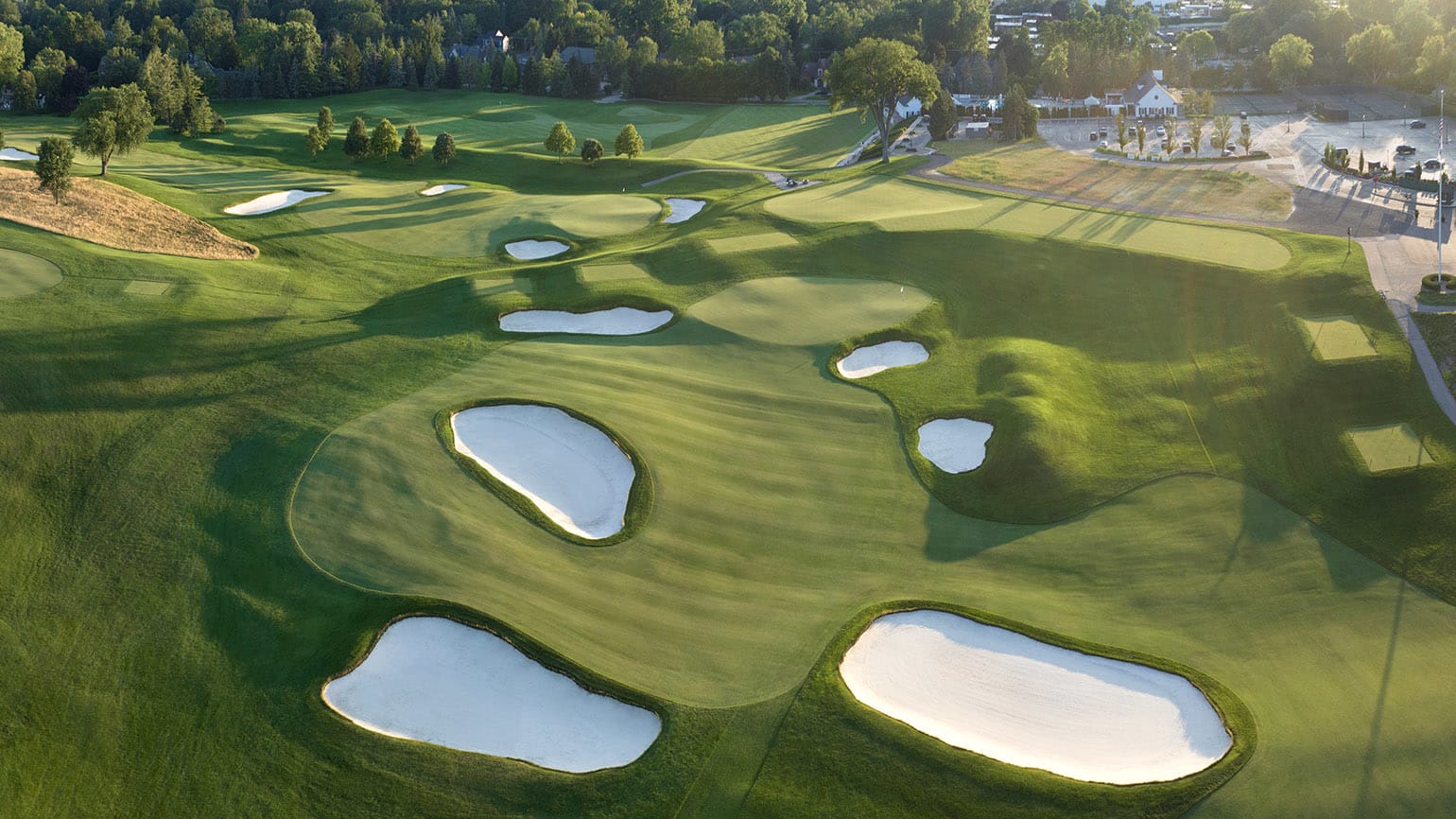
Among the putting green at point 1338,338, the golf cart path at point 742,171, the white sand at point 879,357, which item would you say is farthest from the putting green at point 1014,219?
the white sand at point 879,357

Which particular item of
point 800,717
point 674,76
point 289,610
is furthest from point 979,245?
point 674,76

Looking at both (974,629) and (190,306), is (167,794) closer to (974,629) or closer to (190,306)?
(974,629)

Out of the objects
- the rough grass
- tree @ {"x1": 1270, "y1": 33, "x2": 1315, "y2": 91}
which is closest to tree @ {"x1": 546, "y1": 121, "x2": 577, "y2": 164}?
the rough grass

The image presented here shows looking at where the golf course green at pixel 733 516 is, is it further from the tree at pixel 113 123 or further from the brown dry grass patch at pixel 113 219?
the tree at pixel 113 123

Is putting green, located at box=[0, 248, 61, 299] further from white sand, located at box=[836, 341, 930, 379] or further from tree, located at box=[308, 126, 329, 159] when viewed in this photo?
tree, located at box=[308, 126, 329, 159]

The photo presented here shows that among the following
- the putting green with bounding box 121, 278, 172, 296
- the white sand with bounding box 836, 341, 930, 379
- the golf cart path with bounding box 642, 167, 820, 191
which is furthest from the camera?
the golf cart path with bounding box 642, 167, 820, 191

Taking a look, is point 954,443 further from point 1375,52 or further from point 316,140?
point 1375,52

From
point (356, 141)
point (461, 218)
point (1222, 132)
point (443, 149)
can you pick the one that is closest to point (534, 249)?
point (461, 218)
